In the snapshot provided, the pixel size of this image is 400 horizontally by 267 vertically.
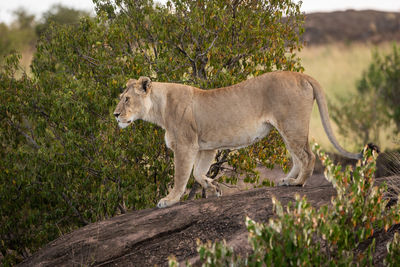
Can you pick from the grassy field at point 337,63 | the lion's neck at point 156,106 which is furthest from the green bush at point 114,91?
the grassy field at point 337,63

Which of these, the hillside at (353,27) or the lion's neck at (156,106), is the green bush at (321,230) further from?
the hillside at (353,27)

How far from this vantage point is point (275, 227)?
14.0 ft

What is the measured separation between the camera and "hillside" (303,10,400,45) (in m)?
45.0

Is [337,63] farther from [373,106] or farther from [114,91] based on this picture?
[114,91]

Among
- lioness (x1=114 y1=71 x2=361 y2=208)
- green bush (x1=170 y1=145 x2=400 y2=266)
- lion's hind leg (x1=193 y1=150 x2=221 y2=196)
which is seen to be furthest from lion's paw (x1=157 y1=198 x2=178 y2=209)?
A: green bush (x1=170 y1=145 x2=400 y2=266)

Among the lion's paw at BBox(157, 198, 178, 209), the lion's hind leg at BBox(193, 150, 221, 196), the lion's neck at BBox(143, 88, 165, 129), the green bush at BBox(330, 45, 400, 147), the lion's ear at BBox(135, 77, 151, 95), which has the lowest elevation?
the green bush at BBox(330, 45, 400, 147)

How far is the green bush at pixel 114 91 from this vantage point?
8.79 meters

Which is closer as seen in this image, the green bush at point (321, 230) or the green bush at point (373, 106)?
the green bush at point (321, 230)

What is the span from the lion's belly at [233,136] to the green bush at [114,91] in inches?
64.8

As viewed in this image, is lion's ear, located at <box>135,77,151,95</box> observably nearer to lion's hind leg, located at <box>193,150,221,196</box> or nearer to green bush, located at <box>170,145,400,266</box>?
lion's hind leg, located at <box>193,150,221,196</box>

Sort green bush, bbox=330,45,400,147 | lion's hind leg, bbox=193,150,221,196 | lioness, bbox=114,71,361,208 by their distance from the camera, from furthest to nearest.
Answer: green bush, bbox=330,45,400,147 < lion's hind leg, bbox=193,150,221,196 < lioness, bbox=114,71,361,208

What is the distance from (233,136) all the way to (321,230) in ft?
8.45

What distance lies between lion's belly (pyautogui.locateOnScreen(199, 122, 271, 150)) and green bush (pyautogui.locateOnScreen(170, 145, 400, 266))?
6.36ft

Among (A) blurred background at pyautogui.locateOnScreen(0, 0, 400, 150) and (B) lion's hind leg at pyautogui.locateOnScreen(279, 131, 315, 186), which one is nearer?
(B) lion's hind leg at pyautogui.locateOnScreen(279, 131, 315, 186)
